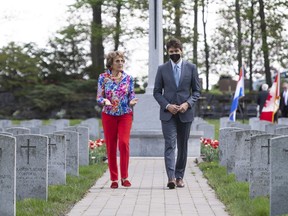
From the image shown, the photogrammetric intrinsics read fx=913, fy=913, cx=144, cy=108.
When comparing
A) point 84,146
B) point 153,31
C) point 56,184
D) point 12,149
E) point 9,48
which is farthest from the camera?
point 9,48

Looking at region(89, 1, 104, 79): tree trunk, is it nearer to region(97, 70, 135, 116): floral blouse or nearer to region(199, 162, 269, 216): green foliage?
region(199, 162, 269, 216): green foliage

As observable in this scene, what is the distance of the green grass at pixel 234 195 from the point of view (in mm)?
10188

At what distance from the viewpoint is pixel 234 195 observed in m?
11.8

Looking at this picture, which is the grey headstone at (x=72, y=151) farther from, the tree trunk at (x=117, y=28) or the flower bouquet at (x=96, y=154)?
the tree trunk at (x=117, y=28)

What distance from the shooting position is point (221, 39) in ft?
213

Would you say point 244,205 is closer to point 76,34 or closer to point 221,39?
point 76,34

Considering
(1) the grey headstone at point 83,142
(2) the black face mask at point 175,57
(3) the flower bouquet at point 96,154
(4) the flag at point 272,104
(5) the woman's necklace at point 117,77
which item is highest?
(2) the black face mask at point 175,57

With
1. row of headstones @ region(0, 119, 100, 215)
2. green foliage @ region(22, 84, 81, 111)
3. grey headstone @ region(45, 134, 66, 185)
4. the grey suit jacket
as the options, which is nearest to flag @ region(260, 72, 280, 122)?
row of headstones @ region(0, 119, 100, 215)

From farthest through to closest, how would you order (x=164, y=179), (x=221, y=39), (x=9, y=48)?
(x=221, y=39) → (x=9, y=48) → (x=164, y=179)

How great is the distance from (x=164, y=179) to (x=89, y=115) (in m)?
36.9

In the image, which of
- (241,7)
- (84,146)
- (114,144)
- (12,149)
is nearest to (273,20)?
(241,7)

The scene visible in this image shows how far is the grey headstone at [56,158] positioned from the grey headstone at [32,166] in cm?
158

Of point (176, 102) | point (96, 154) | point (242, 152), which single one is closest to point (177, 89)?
point (176, 102)

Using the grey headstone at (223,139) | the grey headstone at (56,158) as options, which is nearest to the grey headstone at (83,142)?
the grey headstone at (223,139)
